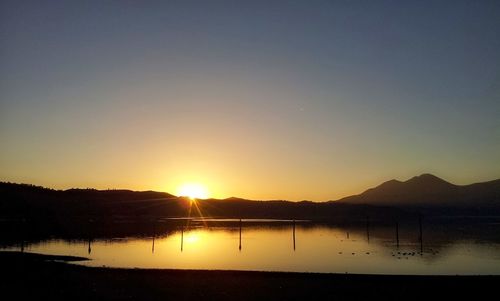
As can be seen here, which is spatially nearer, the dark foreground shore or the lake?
the dark foreground shore

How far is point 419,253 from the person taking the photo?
2126 inches

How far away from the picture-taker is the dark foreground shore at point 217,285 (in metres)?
22.6

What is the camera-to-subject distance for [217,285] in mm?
26156

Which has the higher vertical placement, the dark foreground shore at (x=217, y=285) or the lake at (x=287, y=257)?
the dark foreground shore at (x=217, y=285)

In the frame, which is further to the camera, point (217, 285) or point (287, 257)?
point (287, 257)

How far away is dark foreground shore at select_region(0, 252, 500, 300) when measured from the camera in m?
22.6

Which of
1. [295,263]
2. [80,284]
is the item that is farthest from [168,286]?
[295,263]

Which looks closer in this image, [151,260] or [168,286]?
[168,286]

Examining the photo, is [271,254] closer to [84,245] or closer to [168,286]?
[84,245]

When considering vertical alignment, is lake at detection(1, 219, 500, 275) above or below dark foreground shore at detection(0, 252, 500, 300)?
below

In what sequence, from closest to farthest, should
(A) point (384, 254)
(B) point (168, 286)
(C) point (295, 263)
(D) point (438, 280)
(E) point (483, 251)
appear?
(B) point (168, 286), (D) point (438, 280), (C) point (295, 263), (A) point (384, 254), (E) point (483, 251)

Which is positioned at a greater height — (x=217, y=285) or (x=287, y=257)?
(x=217, y=285)

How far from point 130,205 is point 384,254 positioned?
6056 inches

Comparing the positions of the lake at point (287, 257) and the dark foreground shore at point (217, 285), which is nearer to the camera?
the dark foreground shore at point (217, 285)
